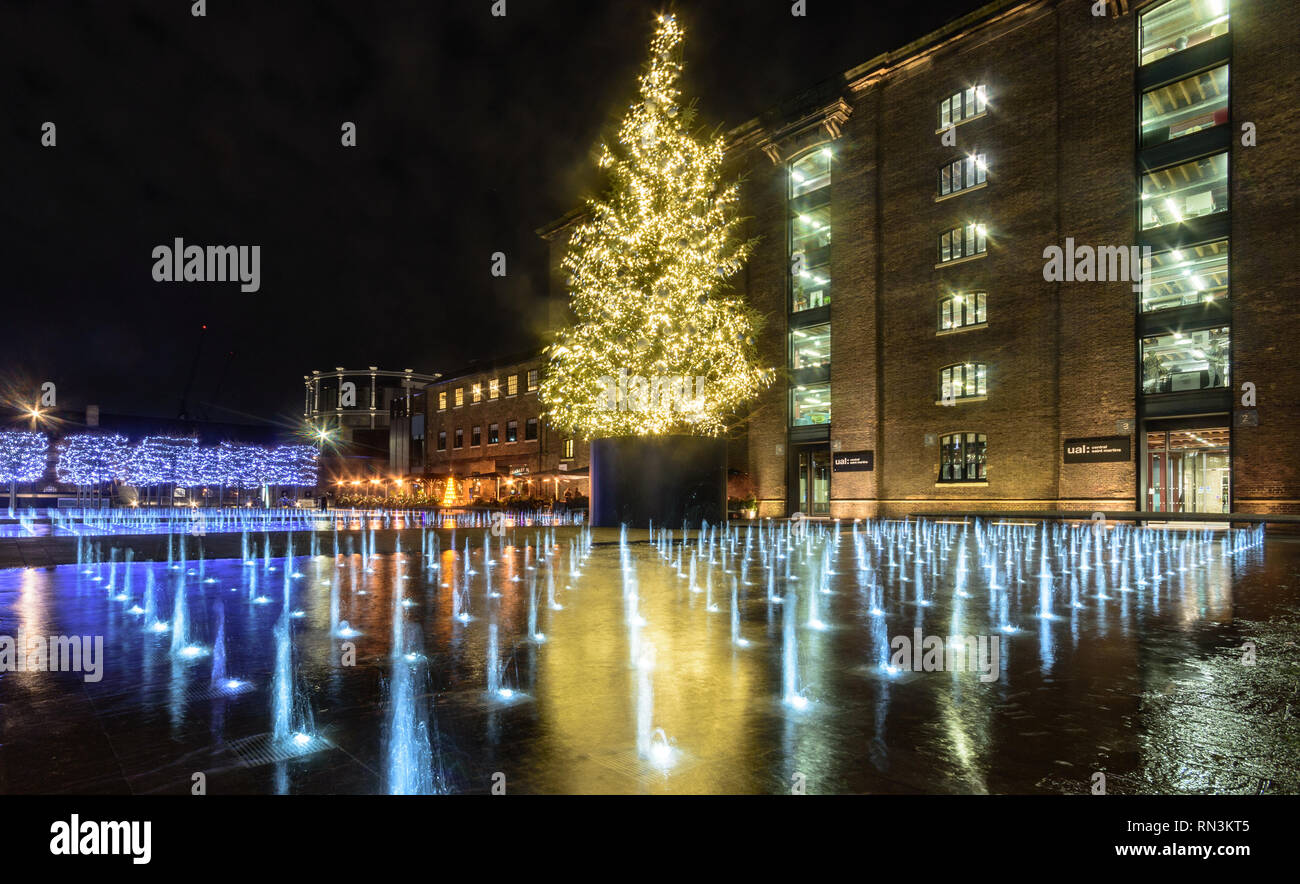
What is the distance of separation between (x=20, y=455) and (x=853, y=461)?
4977 cm

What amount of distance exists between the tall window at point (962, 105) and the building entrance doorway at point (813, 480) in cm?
1417

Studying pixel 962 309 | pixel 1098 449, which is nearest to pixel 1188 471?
pixel 1098 449

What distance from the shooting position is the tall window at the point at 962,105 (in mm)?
27812

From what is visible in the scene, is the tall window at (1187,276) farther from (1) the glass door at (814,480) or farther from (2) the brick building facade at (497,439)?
(2) the brick building facade at (497,439)

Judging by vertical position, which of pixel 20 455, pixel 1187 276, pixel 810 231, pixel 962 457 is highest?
pixel 810 231

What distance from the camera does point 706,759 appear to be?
3.29m

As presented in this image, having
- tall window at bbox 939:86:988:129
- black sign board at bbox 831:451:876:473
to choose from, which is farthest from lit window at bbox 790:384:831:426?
tall window at bbox 939:86:988:129

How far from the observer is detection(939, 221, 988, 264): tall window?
27719 mm

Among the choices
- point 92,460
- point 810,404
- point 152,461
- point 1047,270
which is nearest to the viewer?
point 1047,270

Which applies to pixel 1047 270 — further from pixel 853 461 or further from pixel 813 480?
pixel 813 480

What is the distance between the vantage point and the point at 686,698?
4.26 metres

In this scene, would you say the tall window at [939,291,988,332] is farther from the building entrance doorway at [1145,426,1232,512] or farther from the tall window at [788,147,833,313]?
the building entrance doorway at [1145,426,1232,512]
